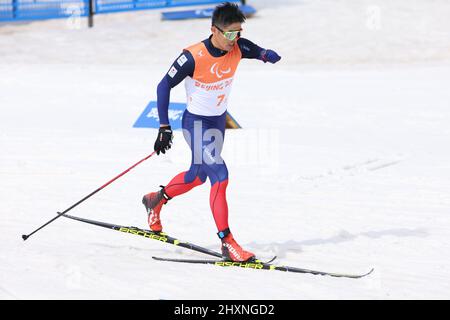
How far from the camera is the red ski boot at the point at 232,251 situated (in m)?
6.33

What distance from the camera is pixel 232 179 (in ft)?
30.1

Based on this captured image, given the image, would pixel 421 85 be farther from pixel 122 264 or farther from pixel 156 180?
pixel 122 264

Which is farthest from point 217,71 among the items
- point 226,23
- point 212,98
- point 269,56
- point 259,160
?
point 259,160

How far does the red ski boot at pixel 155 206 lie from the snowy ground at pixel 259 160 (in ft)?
0.65

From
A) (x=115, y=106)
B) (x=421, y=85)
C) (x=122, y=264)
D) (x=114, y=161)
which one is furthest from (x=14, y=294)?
(x=421, y=85)

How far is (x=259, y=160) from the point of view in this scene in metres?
9.80

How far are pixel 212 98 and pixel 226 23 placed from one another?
1.99ft

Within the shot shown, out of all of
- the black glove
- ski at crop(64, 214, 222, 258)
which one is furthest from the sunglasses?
ski at crop(64, 214, 222, 258)

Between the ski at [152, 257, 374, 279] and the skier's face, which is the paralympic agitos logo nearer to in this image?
the skier's face

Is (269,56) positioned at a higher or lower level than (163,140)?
higher

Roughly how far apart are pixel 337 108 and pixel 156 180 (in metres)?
4.27

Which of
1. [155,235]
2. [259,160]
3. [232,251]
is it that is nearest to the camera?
[232,251]

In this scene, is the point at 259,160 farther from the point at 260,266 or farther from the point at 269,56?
the point at 260,266

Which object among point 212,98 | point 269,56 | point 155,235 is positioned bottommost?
point 155,235
